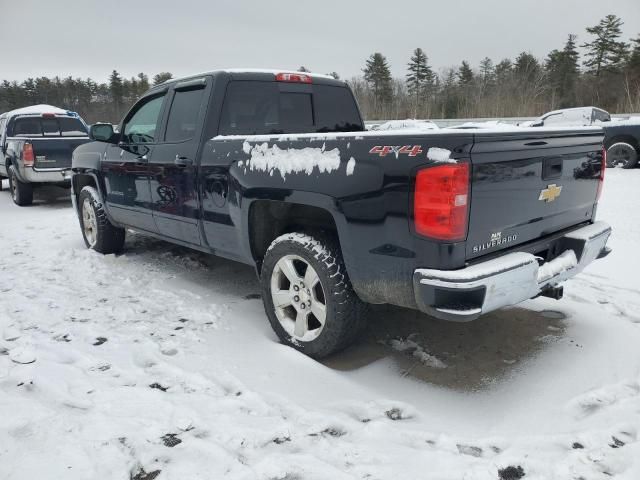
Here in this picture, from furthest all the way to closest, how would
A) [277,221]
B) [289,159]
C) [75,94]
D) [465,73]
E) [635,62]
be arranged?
[75,94] → [465,73] → [635,62] → [277,221] → [289,159]

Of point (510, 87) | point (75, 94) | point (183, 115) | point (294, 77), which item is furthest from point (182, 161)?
point (75, 94)

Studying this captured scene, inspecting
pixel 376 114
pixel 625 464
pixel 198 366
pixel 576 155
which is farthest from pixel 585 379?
pixel 376 114

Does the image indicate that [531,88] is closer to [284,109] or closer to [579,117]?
[579,117]

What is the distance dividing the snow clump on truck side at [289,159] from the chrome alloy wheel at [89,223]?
325 cm

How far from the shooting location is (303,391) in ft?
9.14

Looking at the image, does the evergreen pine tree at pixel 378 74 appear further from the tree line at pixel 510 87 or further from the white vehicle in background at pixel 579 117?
the white vehicle in background at pixel 579 117

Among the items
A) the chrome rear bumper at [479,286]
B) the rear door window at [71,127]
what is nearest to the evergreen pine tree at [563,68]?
the rear door window at [71,127]

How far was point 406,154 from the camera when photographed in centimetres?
240

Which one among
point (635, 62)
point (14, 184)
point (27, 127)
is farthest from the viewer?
point (635, 62)

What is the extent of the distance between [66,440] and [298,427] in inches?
42.7

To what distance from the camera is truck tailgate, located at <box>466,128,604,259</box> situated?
242 centimetres

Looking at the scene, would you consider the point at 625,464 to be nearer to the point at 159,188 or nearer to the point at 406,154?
the point at 406,154

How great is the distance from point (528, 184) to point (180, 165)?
103 inches

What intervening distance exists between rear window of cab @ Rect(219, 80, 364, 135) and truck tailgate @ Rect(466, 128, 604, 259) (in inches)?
83.8
